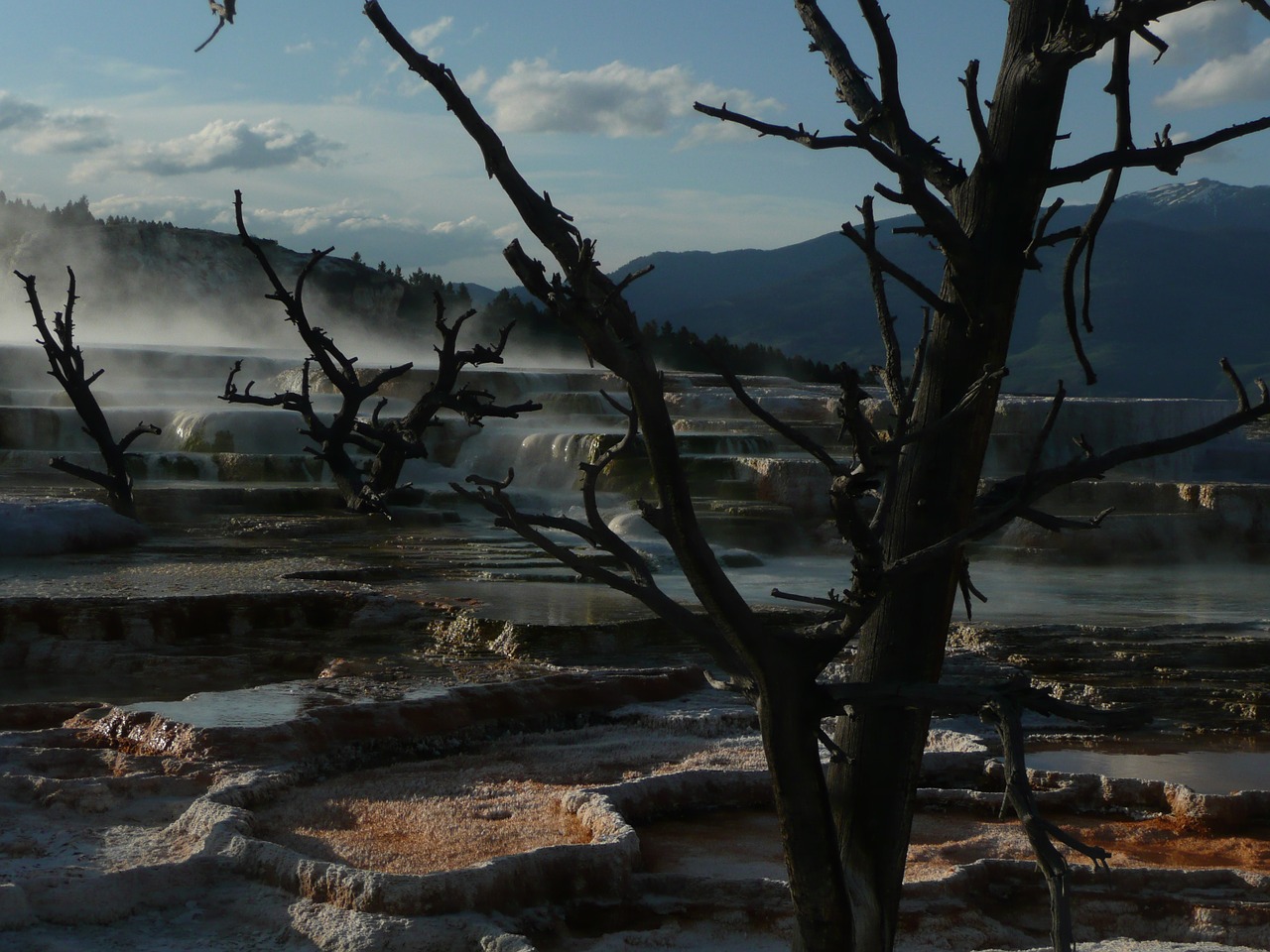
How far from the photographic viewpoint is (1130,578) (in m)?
9.82

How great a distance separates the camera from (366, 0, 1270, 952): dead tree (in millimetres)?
1726

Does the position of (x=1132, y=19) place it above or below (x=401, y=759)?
above

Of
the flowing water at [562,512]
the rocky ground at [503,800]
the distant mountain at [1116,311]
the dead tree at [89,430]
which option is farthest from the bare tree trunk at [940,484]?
the distant mountain at [1116,311]

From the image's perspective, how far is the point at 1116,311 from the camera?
144 metres

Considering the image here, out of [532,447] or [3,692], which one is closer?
[3,692]

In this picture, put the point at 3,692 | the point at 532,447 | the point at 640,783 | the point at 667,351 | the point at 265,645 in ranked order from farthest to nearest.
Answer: the point at 667,351 → the point at 532,447 → the point at 265,645 → the point at 3,692 → the point at 640,783

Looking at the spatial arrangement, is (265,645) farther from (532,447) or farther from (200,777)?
(532,447)

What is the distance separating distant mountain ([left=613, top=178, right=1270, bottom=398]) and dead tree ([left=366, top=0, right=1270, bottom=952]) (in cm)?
11893

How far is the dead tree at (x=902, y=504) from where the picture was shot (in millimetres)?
1726

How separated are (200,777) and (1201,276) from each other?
164 meters

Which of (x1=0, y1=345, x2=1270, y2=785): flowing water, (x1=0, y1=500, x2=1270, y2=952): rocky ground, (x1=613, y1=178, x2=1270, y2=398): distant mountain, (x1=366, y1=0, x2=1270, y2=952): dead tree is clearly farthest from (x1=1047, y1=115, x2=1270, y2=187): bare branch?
(x1=613, y1=178, x2=1270, y2=398): distant mountain

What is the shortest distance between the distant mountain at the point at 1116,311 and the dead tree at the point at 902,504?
118931 millimetres

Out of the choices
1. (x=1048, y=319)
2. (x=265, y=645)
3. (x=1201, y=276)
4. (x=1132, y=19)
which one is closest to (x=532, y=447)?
(x=265, y=645)

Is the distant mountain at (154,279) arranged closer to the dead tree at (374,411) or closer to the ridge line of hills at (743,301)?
the ridge line of hills at (743,301)
